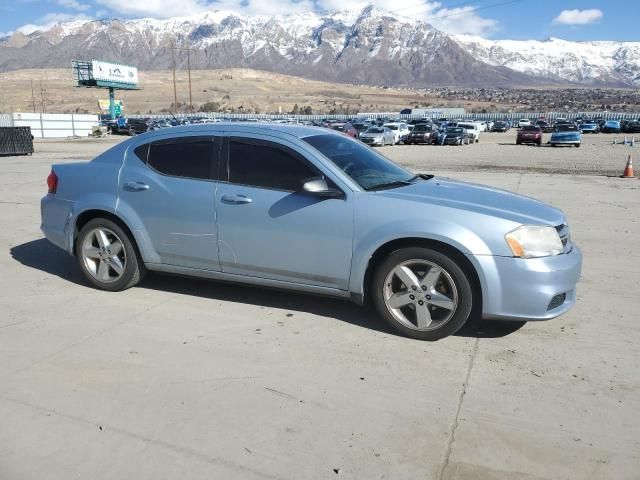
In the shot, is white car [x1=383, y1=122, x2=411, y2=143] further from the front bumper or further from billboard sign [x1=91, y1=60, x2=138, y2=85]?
the front bumper

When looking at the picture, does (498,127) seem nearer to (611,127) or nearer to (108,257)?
(611,127)

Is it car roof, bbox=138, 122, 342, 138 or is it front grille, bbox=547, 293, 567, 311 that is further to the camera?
car roof, bbox=138, 122, 342, 138

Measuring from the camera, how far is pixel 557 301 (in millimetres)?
4469

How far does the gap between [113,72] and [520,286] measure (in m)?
70.9

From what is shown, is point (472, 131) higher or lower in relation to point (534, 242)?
lower

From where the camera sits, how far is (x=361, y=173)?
16.6ft

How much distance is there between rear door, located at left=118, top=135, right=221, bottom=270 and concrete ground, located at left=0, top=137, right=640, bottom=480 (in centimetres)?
50

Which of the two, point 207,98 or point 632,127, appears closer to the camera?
point 632,127

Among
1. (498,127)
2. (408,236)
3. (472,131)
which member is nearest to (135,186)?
(408,236)

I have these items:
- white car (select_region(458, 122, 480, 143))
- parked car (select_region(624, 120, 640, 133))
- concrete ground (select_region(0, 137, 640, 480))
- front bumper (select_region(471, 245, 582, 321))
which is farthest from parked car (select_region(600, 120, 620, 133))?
front bumper (select_region(471, 245, 582, 321))

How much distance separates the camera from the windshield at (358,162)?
499 cm


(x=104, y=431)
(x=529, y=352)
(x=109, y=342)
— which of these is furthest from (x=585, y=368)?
(x=109, y=342)

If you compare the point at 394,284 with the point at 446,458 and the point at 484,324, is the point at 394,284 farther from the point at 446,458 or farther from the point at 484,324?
the point at 446,458

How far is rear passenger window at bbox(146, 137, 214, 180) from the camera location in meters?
5.29
